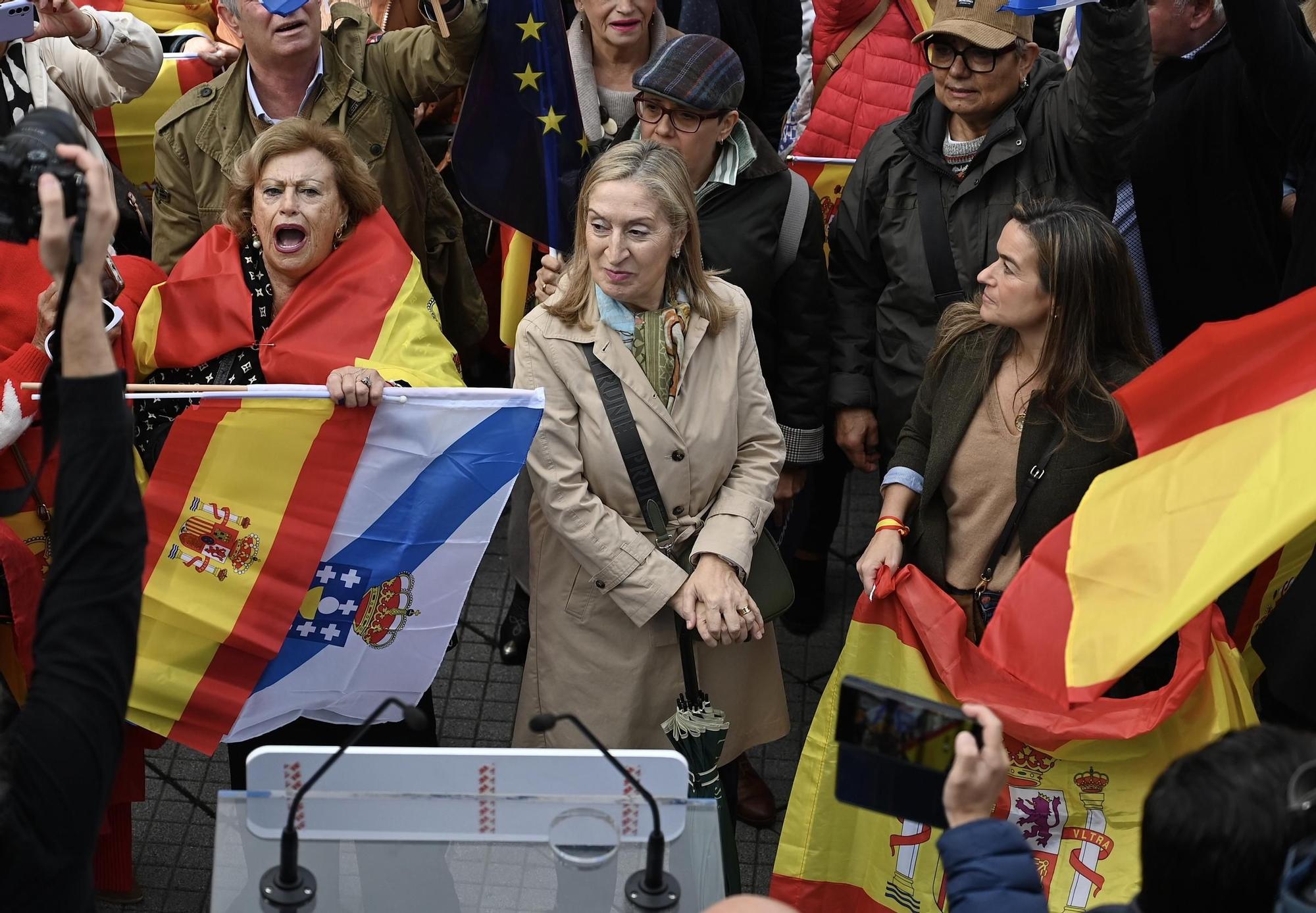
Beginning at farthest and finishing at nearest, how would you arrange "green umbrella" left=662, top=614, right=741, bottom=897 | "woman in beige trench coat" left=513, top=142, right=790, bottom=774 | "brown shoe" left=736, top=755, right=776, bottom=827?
"brown shoe" left=736, top=755, right=776, bottom=827
"woman in beige trench coat" left=513, top=142, right=790, bottom=774
"green umbrella" left=662, top=614, right=741, bottom=897

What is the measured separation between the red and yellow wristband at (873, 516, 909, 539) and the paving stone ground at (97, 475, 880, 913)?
1.14 meters

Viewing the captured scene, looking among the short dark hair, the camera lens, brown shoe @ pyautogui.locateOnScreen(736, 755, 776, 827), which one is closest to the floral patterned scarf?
brown shoe @ pyautogui.locateOnScreen(736, 755, 776, 827)

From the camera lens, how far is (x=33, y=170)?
223 centimetres

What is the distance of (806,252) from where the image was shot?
4562mm

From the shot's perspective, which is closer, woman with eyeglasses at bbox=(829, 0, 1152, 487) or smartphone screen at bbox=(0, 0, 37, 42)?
smartphone screen at bbox=(0, 0, 37, 42)

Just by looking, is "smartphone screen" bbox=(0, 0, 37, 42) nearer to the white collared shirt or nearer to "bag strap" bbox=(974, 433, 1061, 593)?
the white collared shirt

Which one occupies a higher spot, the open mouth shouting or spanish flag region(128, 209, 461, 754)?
the open mouth shouting

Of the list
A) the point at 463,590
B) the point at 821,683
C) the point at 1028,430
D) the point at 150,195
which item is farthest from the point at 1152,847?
the point at 150,195

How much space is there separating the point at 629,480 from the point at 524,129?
4.94 feet

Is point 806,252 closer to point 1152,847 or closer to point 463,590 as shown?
point 463,590

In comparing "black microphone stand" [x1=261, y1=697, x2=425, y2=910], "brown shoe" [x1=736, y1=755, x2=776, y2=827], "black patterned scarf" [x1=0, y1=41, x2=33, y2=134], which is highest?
"black patterned scarf" [x1=0, y1=41, x2=33, y2=134]

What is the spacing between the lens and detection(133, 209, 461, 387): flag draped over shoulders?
13.4 feet

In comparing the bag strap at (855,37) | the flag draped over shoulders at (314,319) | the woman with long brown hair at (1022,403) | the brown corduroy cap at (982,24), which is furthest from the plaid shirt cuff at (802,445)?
the bag strap at (855,37)

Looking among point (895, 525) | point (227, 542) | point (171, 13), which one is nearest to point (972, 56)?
point (895, 525)
